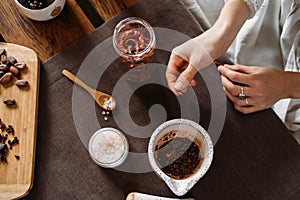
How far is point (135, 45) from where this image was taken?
0.90m

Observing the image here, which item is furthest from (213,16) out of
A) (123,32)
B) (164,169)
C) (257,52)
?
(164,169)

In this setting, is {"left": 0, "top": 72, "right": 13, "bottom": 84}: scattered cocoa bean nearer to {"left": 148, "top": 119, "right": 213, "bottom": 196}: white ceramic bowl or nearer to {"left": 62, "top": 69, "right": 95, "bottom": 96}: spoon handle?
{"left": 62, "top": 69, "right": 95, "bottom": 96}: spoon handle

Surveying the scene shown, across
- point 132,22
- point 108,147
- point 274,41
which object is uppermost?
point 132,22

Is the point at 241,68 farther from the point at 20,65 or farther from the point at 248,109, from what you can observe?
the point at 20,65

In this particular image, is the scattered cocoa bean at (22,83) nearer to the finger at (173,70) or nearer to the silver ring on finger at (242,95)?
the finger at (173,70)

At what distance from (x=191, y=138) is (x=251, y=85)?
157 millimetres

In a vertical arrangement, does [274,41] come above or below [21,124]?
below

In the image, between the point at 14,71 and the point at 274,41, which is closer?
the point at 14,71

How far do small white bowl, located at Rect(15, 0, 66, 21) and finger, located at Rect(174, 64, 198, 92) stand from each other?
0.28 meters

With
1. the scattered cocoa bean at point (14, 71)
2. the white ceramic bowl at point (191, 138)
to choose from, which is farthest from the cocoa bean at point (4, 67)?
the white ceramic bowl at point (191, 138)

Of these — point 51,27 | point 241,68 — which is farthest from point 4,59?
→ point 241,68

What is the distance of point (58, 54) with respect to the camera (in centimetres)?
94

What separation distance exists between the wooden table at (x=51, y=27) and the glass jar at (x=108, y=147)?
7.9 inches

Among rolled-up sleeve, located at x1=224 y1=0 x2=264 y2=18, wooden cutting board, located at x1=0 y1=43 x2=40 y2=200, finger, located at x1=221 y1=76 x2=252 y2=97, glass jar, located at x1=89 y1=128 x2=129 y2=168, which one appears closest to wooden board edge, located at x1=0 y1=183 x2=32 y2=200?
wooden cutting board, located at x1=0 y1=43 x2=40 y2=200
